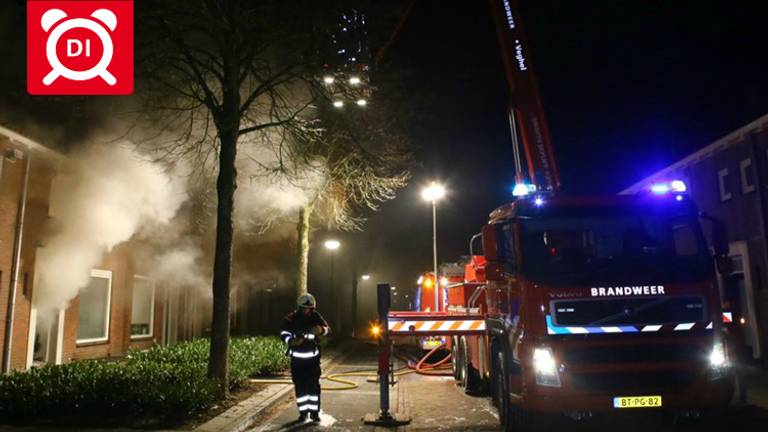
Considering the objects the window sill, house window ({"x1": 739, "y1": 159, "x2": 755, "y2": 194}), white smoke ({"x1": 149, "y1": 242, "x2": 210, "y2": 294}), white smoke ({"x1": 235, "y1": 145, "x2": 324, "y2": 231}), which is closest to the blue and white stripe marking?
white smoke ({"x1": 235, "y1": 145, "x2": 324, "y2": 231})

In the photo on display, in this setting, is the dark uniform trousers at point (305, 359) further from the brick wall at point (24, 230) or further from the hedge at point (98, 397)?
the brick wall at point (24, 230)

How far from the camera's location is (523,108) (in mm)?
10211

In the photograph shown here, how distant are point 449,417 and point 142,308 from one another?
39.6ft

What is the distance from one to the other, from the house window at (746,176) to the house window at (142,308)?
1548 cm

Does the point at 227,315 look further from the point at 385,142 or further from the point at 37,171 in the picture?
the point at 37,171

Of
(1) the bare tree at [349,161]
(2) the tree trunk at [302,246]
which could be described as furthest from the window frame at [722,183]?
(2) the tree trunk at [302,246]

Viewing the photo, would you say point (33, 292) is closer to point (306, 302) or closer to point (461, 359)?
point (306, 302)

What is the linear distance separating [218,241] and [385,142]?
5.19m

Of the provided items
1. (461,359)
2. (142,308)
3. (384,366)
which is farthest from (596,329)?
(142,308)

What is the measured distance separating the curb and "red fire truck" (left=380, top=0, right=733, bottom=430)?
316 centimetres

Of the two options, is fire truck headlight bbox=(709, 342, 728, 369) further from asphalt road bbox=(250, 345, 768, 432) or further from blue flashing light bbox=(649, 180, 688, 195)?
blue flashing light bbox=(649, 180, 688, 195)

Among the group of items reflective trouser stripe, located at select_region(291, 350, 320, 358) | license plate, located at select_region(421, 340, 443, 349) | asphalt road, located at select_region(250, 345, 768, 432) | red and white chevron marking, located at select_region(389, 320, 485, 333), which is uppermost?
red and white chevron marking, located at select_region(389, 320, 485, 333)

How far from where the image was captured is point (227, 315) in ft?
27.6

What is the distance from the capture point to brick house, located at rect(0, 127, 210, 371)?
10711 mm
